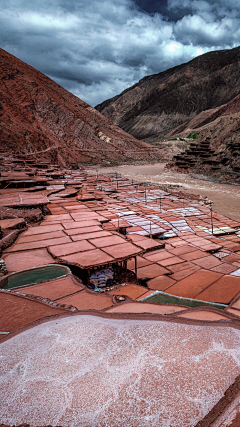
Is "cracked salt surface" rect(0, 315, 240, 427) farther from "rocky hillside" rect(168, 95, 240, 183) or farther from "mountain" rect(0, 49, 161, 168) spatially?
"mountain" rect(0, 49, 161, 168)

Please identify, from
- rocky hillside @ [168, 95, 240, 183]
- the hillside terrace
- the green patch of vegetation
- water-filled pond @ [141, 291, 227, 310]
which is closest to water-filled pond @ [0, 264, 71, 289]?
the hillside terrace

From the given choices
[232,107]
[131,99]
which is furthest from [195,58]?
[232,107]

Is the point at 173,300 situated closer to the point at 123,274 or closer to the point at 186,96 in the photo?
the point at 123,274

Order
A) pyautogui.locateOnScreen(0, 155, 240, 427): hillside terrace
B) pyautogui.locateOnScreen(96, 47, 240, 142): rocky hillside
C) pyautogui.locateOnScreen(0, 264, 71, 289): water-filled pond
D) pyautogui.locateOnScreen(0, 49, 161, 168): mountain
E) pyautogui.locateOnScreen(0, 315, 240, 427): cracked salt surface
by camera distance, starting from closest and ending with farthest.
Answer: pyautogui.locateOnScreen(0, 315, 240, 427): cracked salt surface → pyautogui.locateOnScreen(0, 155, 240, 427): hillside terrace → pyautogui.locateOnScreen(0, 264, 71, 289): water-filled pond → pyautogui.locateOnScreen(0, 49, 161, 168): mountain → pyautogui.locateOnScreen(96, 47, 240, 142): rocky hillside

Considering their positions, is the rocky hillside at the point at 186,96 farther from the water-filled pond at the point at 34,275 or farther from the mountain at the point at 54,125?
the water-filled pond at the point at 34,275

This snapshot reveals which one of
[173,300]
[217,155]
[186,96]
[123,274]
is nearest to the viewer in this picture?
[173,300]

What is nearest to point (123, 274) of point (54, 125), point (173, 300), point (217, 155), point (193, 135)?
point (173, 300)
